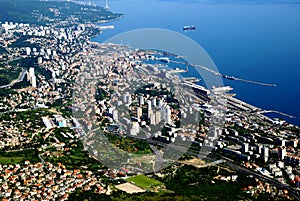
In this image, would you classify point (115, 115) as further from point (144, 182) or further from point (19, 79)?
point (19, 79)

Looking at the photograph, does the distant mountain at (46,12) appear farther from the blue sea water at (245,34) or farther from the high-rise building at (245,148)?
the high-rise building at (245,148)

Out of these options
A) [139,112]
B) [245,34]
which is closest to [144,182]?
[139,112]

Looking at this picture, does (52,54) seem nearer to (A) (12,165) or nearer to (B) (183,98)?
(B) (183,98)

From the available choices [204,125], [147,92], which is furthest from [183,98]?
[204,125]

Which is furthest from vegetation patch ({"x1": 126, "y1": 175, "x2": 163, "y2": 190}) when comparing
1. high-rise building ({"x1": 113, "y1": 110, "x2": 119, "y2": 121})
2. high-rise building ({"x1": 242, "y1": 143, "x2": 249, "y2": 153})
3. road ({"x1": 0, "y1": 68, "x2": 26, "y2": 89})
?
road ({"x1": 0, "y1": 68, "x2": 26, "y2": 89})

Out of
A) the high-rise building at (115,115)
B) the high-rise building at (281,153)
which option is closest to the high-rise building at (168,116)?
the high-rise building at (115,115)

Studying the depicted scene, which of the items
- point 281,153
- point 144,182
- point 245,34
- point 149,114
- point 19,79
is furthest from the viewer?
point 245,34
